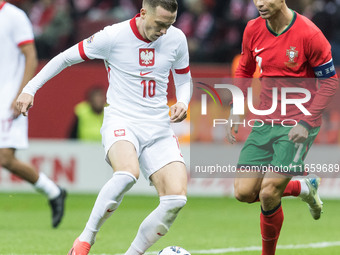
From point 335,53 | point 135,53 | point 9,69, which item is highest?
point 135,53

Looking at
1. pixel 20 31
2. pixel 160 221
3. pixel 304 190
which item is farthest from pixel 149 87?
pixel 20 31

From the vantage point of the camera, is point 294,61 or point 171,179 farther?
point 294,61

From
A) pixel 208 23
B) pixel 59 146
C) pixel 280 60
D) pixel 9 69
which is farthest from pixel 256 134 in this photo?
pixel 208 23

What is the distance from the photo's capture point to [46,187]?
9086 mm

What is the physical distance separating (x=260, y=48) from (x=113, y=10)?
9.54 meters

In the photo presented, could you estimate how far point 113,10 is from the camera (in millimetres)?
16109

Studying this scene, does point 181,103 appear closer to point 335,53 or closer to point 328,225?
point 328,225

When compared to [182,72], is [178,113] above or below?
below

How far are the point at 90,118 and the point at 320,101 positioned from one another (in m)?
7.48

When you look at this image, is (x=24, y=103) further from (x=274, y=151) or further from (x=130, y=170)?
(x=274, y=151)

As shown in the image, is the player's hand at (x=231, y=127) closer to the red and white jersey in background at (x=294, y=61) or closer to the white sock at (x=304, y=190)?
the red and white jersey in background at (x=294, y=61)

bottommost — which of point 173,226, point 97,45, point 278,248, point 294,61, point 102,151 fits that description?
point 102,151

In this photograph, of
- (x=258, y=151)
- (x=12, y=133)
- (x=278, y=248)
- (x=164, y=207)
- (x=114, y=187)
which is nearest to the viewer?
(x=114, y=187)

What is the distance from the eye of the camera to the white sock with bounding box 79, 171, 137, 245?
6.16m
